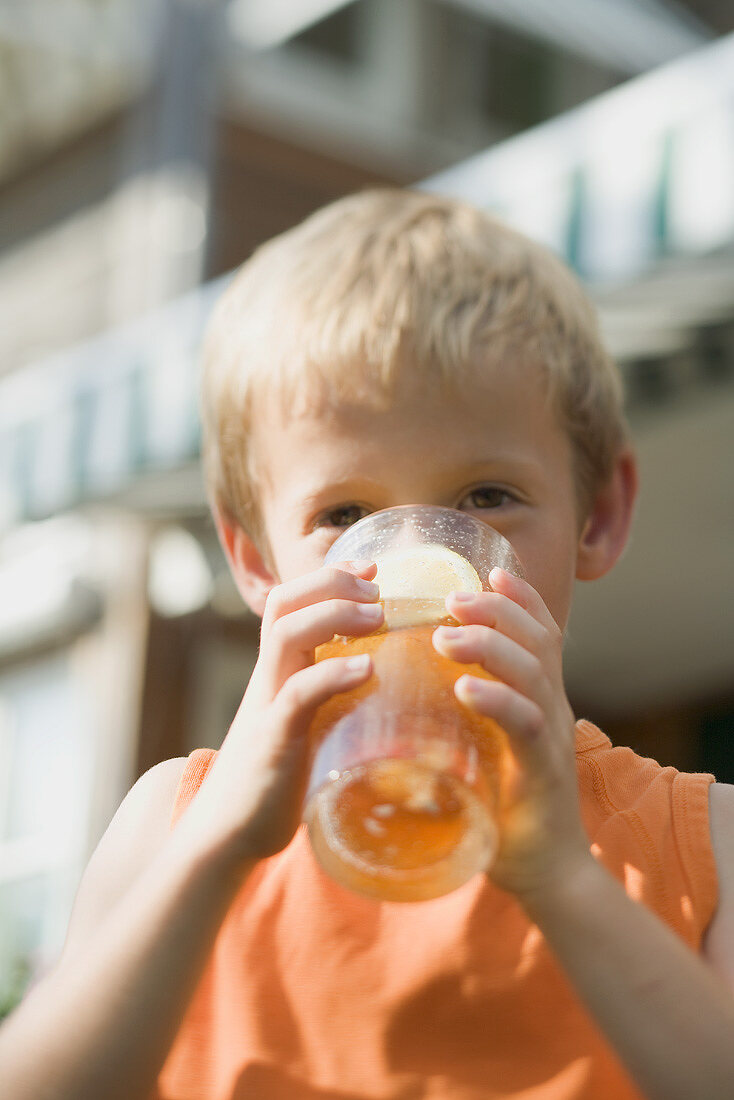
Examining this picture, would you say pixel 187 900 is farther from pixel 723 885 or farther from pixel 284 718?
pixel 723 885

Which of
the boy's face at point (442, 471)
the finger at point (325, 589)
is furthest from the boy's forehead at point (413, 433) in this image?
the finger at point (325, 589)

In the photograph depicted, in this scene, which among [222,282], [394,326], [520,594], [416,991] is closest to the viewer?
[520,594]

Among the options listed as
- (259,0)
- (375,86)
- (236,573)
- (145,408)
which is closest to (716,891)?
(236,573)

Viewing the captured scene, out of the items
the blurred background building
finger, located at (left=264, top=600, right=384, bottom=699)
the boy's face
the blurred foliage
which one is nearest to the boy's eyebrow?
the boy's face

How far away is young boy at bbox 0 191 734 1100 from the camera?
3.29ft

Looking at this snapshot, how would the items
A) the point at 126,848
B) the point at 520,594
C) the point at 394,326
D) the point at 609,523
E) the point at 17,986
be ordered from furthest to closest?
the point at 17,986, the point at 609,523, the point at 394,326, the point at 126,848, the point at 520,594

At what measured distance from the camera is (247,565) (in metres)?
1.70

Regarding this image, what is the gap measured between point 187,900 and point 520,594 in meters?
0.38

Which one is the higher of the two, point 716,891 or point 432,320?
point 432,320

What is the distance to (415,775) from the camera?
0.99 m

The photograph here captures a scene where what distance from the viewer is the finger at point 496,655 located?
0.98m

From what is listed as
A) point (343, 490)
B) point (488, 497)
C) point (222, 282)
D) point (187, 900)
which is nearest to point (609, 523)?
point (488, 497)

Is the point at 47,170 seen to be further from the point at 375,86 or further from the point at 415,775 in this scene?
the point at 415,775

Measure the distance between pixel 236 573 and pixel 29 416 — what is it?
392 cm
